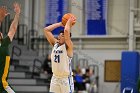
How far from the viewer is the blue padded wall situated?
14.3 metres

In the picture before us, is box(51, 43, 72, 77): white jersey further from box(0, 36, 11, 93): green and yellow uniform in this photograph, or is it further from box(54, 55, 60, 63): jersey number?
box(0, 36, 11, 93): green and yellow uniform

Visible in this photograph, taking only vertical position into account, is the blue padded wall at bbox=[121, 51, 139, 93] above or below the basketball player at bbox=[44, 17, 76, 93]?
below

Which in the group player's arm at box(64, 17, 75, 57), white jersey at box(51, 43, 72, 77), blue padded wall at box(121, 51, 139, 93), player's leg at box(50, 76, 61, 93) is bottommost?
blue padded wall at box(121, 51, 139, 93)

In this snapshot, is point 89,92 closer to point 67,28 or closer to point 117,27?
point 117,27

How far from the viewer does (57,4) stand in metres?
11.3

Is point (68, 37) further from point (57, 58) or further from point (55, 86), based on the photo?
point (55, 86)

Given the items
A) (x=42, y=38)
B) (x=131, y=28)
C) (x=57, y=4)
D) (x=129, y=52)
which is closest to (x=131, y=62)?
(x=129, y=52)

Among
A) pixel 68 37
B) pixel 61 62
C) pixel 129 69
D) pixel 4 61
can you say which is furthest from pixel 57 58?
pixel 129 69

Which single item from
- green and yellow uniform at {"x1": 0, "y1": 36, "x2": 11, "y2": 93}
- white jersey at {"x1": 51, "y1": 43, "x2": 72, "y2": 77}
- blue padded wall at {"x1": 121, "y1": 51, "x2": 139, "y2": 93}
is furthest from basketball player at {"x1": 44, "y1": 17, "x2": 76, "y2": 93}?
blue padded wall at {"x1": 121, "y1": 51, "x2": 139, "y2": 93}

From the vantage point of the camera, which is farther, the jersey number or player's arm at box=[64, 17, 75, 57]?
the jersey number

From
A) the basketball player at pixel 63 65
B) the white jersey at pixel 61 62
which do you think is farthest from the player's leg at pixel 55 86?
the white jersey at pixel 61 62

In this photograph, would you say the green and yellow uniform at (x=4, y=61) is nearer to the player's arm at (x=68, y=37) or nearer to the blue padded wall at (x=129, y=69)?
the player's arm at (x=68, y=37)

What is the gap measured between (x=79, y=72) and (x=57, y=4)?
3.68 meters

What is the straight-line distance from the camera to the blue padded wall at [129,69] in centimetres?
1430
